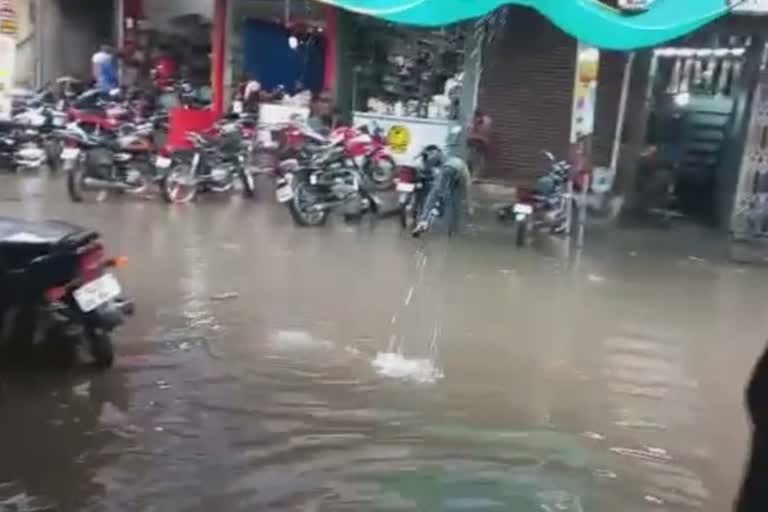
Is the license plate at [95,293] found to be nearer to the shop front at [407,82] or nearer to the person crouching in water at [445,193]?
the person crouching in water at [445,193]

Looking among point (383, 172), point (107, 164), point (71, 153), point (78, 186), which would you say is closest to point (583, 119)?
point (383, 172)

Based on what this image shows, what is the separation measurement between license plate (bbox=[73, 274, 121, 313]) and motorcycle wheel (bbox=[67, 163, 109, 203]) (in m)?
7.40

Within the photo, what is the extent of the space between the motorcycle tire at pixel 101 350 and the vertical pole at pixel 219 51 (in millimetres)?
13736

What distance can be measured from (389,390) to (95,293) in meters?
1.89

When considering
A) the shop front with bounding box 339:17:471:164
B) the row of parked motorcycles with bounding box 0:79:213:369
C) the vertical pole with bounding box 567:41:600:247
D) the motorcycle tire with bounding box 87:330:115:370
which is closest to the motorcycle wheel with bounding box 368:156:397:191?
the shop front with bounding box 339:17:471:164

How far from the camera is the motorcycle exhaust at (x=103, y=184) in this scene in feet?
46.6

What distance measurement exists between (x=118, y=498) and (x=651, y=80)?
531 inches

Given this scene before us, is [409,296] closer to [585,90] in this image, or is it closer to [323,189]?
[323,189]

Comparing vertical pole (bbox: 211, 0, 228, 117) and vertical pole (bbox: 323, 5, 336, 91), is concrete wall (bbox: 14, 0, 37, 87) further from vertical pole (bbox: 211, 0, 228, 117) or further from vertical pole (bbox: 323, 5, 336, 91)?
vertical pole (bbox: 323, 5, 336, 91)

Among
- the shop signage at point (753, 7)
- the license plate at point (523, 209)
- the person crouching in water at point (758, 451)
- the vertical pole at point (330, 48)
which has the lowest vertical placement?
the license plate at point (523, 209)

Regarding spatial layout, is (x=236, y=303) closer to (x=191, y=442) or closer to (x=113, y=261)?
(x=113, y=261)

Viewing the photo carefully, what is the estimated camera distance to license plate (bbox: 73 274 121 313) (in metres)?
6.53

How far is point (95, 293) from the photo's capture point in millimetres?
6602

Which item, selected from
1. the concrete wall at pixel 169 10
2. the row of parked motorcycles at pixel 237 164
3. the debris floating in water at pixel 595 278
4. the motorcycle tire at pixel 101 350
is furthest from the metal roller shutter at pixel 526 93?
the motorcycle tire at pixel 101 350
